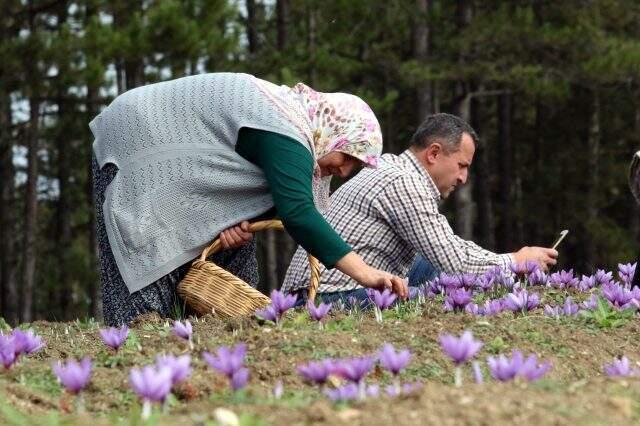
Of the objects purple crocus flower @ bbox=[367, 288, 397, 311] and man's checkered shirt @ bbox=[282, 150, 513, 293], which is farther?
man's checkered shirt @ bbox=[282, 150, 513, 293]

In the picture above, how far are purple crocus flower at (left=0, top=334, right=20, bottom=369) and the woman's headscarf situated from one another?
6.24 feet

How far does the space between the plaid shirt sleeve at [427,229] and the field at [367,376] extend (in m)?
0.43

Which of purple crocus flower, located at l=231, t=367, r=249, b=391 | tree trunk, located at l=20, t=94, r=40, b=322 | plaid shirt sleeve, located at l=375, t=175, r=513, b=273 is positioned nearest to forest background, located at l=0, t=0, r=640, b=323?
tree trunk, located at l=20, t=94, r=40, b=322

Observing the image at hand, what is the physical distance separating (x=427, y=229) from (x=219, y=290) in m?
1.27

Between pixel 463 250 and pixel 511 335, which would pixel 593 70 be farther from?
pixel 511 335

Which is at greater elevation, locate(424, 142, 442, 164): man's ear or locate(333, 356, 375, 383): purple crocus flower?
locate(333, 356, 375, 383): purple crocus flower

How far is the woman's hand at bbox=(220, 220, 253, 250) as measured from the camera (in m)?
5.21

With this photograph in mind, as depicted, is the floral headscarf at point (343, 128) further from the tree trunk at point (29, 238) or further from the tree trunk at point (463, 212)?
the tree trunk at point (463, 212)

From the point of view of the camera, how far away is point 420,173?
6172 millimetres

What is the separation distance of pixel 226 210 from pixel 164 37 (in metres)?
8.34

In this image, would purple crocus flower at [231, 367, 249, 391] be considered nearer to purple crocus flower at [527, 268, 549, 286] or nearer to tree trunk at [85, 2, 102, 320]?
purple crocus flower at [527, 268, 549, 286]

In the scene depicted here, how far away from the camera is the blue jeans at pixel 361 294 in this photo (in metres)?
5.77

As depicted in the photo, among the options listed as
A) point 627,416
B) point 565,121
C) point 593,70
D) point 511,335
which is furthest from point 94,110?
point 627,416

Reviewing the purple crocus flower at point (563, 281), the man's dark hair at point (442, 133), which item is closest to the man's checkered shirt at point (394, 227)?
the man's dark hair at point (442, 133)
